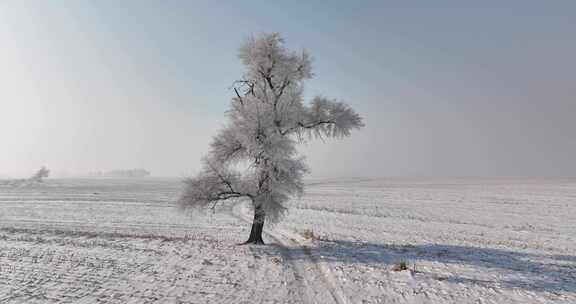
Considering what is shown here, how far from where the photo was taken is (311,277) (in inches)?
489

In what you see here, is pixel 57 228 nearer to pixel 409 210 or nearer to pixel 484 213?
pixel 409 210

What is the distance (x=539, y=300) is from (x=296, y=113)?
12287 millimetres

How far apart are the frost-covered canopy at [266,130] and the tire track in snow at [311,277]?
8.25ft

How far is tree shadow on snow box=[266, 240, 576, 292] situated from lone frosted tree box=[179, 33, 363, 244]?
3549mm

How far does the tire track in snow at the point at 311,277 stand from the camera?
34.2ft

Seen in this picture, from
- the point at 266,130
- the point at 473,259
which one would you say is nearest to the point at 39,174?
the point at 266,130

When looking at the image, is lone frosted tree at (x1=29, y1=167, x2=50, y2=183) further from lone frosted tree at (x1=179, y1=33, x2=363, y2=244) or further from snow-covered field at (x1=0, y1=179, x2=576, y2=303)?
lone frosted tree at (x1=179, y1=33, x2=363, y2=244)

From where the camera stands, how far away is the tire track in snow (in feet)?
34.2

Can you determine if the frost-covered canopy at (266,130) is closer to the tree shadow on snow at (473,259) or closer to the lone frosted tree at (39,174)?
the tree shadow on snow at (473,259)

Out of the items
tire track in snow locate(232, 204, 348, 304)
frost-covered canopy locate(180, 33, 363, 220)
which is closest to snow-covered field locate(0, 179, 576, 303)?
tire track in snow locate(232, 204, 348, 304)

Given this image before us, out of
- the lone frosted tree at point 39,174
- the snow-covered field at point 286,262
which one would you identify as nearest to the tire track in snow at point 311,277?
the snow-covered field at point 286,262

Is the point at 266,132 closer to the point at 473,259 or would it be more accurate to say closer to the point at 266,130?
the point at 266,130

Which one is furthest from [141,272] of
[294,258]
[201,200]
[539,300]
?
[539,300]

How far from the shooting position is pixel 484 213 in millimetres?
33000
